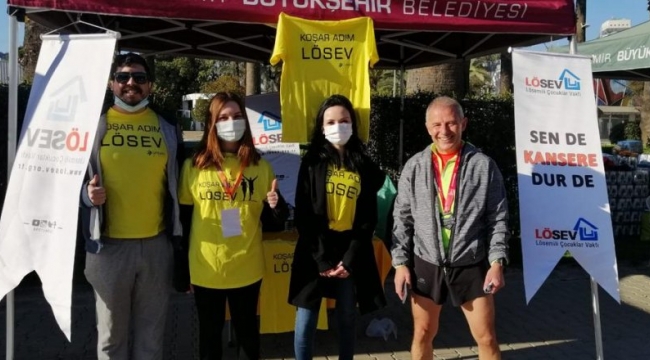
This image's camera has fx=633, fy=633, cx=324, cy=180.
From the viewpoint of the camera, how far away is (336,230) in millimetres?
3549

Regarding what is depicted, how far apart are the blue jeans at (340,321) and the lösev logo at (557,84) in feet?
5.63

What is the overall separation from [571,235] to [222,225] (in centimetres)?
218

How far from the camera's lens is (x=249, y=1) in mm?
3900

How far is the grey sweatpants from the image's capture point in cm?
324

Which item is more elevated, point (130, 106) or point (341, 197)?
point (130, 106)

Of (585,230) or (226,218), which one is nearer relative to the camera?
(226,218)

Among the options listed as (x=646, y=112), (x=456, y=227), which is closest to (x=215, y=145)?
(x=456, y=227)

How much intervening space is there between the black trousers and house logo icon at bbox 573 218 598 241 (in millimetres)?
2030

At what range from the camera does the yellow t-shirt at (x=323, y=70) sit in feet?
13.3

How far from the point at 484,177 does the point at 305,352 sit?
1.42 metres

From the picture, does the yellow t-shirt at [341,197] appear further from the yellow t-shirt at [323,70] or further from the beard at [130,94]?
the beard at [130,94]

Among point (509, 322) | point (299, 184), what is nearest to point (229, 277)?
point (299, 184)

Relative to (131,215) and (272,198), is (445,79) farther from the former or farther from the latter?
(131,215)

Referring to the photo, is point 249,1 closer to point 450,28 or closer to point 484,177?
point 450,28
